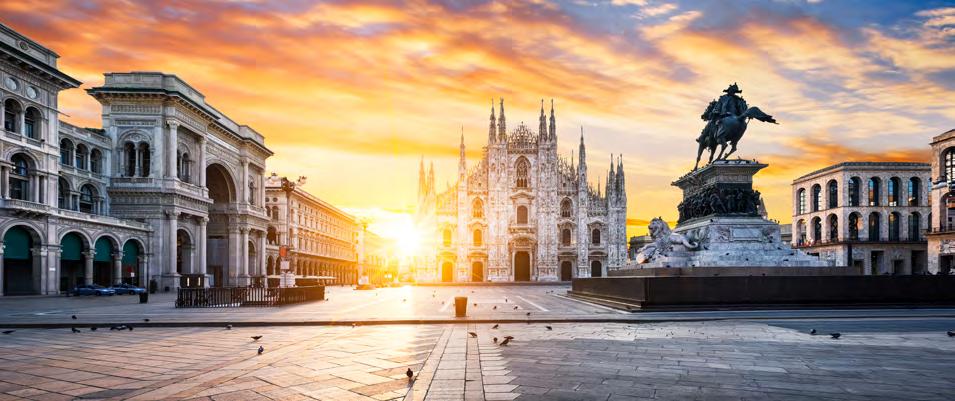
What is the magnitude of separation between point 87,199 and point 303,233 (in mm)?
33689

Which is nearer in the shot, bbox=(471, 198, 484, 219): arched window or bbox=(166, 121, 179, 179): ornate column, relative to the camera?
bbox=(166, 121, 179, 179): ornate column

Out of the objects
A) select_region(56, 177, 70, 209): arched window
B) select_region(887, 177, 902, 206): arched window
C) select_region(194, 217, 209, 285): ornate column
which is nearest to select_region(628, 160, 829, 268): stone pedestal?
select_region(56, 177, 70, 209): arched window

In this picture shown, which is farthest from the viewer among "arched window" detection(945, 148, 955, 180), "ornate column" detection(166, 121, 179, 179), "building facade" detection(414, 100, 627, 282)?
"building facade" detection(414, 100, 627, 282)

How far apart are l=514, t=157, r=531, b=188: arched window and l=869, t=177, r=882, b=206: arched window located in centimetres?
3726

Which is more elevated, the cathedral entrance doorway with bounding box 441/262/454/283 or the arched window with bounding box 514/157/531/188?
the arched window with bounding box 514/157/531/188

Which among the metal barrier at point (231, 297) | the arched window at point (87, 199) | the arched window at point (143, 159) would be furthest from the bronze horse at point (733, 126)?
the arched window at point (87, 199)

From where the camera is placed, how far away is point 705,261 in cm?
1961

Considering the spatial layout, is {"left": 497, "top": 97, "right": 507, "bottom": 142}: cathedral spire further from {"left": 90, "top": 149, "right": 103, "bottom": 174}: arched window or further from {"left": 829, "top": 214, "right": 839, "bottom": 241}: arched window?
{"left": 90, "top": 149, "right": 103, "bottom": 174}: arched window

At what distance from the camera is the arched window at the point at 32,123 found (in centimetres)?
3619

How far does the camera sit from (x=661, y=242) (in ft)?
70.5

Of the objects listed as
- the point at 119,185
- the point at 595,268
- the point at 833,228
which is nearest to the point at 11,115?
the point at 119,185

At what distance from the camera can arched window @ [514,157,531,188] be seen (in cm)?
8238

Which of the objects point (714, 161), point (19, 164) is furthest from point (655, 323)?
point (19, 164)

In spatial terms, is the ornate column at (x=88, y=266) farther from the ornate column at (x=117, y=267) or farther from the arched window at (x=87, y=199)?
the arched window at (x=87, y=199)
